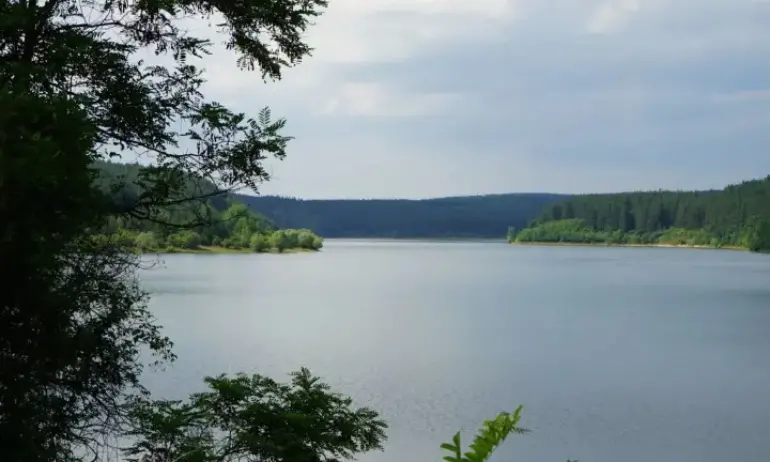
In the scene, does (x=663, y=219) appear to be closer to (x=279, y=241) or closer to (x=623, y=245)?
(x=623, y=245)

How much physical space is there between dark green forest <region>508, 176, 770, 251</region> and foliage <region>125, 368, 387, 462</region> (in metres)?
94.2

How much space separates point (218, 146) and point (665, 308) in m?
28.0

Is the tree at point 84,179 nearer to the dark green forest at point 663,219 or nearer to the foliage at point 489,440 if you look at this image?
the foliage at point 489,440

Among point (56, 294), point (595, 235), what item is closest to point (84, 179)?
point (56, 294)

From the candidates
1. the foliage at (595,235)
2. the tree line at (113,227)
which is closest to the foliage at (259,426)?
the tree line at (113,227)

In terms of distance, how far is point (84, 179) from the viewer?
141 inches

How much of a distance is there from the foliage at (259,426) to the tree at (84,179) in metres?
0.39

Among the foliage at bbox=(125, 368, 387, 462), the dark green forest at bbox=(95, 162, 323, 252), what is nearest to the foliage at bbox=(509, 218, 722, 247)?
the dark green forest at bbox=(95, 162, 323, 252)

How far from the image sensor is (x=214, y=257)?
253ft

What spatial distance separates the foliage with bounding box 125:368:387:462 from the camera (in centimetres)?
461

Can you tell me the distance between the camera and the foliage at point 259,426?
461 cm

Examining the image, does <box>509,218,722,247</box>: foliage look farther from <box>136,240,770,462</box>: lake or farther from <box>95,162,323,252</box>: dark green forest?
<box>95,162,323,252</box>: dark green forest

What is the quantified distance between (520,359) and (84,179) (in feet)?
50.0

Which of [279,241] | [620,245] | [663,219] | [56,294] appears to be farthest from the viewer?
[620,245]
